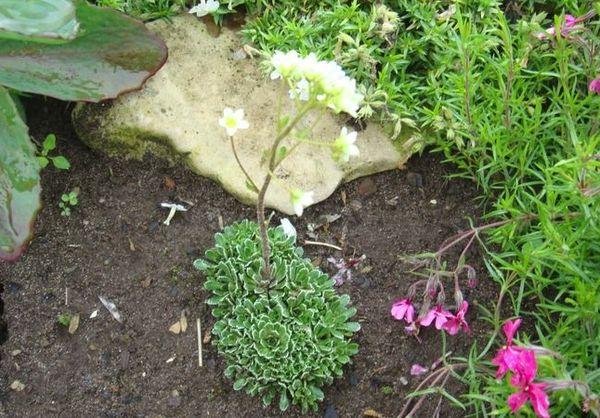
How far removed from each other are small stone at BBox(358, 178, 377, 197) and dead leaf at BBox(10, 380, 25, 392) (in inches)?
47.0

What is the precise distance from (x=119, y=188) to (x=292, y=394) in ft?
2.95

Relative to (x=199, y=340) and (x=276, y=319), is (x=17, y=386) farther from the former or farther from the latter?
(x=276, y=319)

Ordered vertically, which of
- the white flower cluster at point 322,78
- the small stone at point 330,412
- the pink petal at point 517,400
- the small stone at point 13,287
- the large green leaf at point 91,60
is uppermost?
the white flower cluster at point 322,78

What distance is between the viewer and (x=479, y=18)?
273cm

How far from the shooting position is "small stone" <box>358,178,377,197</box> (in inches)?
107

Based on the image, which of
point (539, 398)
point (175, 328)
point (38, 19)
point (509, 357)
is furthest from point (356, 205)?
point (38, 19)

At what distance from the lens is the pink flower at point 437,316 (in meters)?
2.27

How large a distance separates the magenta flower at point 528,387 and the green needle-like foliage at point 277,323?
574 mm

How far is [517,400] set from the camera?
1896 mm

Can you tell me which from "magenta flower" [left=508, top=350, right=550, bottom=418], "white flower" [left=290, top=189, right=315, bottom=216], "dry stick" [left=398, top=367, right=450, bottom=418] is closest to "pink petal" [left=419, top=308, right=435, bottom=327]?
"dry stick" [left=398, top=367, right=450, bottom=418]

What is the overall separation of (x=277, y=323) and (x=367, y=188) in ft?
2.11

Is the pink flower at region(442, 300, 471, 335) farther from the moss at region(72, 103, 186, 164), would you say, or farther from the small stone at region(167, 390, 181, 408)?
the moss at region(72, 103, 186, 164)

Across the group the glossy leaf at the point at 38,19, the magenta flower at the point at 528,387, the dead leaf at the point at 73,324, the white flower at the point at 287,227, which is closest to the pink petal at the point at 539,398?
the magenta flower at the point at 528,387

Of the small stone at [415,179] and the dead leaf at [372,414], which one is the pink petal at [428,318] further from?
the small stone at [415,179]
